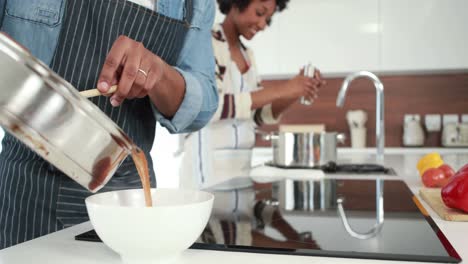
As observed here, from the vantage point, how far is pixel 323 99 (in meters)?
3.65

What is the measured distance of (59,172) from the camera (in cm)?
91

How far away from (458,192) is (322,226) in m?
0.26

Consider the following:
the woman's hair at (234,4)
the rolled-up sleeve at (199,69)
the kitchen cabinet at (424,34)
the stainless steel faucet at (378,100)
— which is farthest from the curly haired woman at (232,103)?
the kitchen cabinet at (424,34)

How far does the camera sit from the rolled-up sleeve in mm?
980

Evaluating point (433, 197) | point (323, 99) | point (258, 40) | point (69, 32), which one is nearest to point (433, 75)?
point (323, 99)

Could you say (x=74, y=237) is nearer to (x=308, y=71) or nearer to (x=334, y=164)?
(x=334, y=164)

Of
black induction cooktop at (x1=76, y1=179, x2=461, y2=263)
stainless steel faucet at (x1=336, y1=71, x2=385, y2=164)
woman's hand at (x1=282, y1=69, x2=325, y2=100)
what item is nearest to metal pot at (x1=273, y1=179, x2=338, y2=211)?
black induction cooktop at (x1=76, y1=179, x2=461, y2=263)

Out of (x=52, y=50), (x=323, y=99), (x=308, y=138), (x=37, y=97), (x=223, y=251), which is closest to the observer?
(x=37, y=97)

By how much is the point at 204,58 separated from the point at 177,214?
576 mm

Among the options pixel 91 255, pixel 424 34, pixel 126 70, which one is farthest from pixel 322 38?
pixel 91 255

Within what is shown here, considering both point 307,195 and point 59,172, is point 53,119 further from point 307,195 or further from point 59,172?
point 307,195

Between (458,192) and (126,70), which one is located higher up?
(126,70)

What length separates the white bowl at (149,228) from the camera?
1.73ft

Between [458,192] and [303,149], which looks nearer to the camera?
[458,192]
